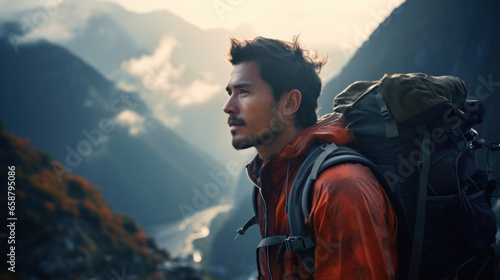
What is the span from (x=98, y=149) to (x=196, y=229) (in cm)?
2371

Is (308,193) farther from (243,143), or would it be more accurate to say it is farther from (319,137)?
(243,143)

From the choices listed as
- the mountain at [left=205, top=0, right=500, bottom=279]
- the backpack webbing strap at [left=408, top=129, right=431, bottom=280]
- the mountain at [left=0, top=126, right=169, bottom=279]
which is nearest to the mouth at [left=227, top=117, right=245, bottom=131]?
the backpack webbing strap at [left=408, top=129, right=431, bottom=280]

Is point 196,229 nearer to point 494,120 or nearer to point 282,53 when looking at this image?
point 494,120

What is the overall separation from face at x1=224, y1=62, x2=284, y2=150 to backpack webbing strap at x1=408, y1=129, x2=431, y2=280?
3.35 feet

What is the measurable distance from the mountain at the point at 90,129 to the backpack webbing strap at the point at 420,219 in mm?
48103

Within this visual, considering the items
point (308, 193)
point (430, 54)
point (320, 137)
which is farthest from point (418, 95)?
point (430, 54)

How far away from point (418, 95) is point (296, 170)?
2.72 ft

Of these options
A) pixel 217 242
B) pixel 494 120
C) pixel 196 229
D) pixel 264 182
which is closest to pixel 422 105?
pixel 264 182

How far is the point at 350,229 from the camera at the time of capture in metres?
1.39

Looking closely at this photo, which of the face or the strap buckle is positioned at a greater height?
the face

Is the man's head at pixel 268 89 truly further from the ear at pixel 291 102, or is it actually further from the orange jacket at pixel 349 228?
the orange jacket at pixel 349 228

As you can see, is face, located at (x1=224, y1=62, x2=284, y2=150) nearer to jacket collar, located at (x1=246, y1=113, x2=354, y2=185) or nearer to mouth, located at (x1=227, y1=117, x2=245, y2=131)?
mouth, located at (x1=227, y1=117, x2=245, y2=131)

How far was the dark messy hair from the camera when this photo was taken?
2.41 meters

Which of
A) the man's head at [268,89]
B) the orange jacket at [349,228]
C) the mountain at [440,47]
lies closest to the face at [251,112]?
the man's head at [268,89]
